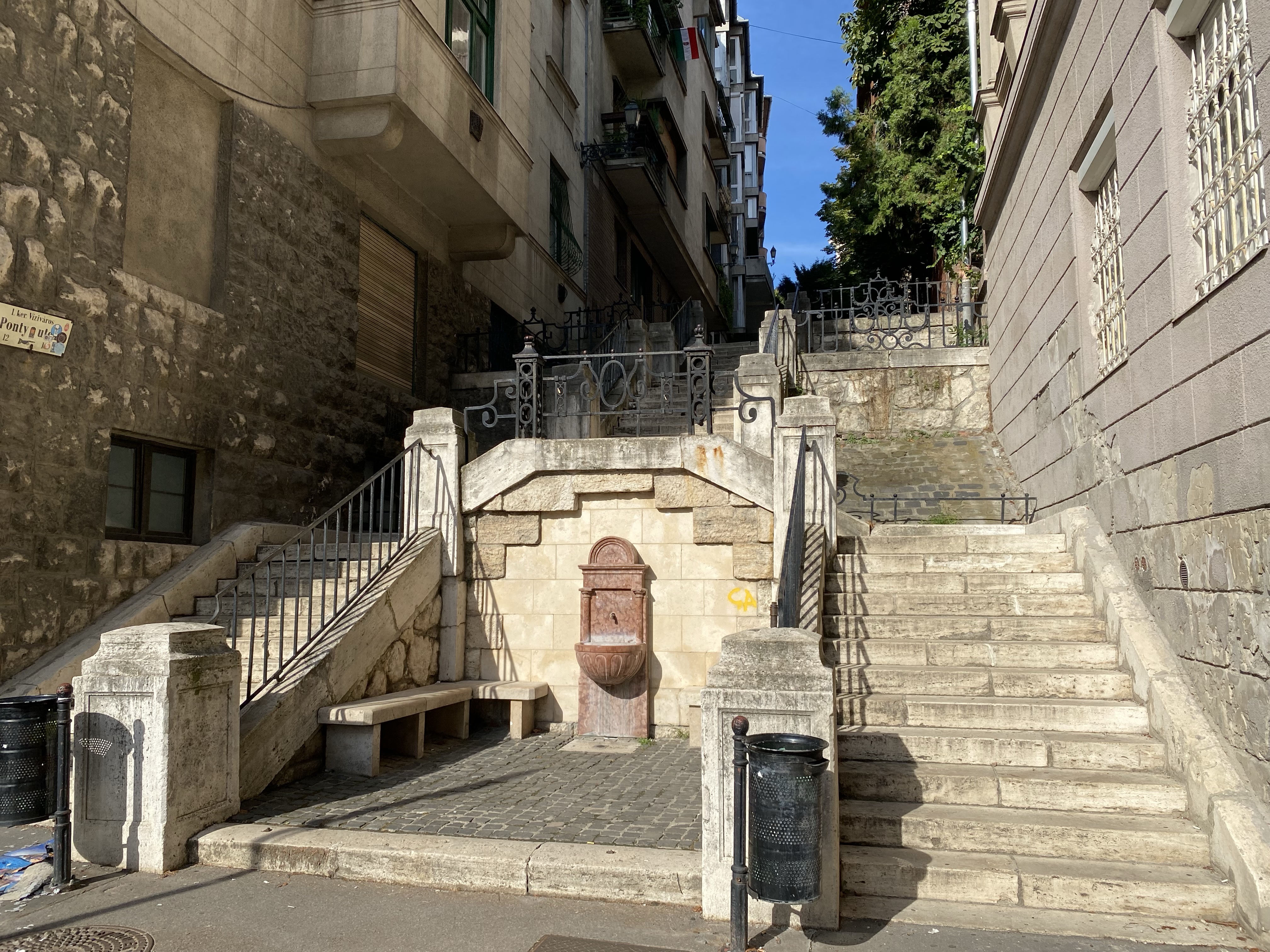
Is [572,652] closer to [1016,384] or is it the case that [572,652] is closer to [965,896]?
[965,896]

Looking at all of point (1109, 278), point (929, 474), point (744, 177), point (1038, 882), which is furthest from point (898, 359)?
point (744, 177)

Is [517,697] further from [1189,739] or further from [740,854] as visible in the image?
[1189,739]

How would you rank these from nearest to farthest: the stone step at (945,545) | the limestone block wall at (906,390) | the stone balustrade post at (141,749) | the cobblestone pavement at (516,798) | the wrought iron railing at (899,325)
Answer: the stone balustrade post at (141,749) < the cobblestone pavement at (516,798) < the stone step at (945,545) < the limestone block wall at (906,390) < the wrought iron railing at (899,325)

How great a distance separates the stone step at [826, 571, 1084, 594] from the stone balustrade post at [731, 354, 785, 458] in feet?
5.07

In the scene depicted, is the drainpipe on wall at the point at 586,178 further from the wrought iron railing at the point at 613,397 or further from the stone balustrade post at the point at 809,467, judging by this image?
the stone balustrade post at the point at 809,467

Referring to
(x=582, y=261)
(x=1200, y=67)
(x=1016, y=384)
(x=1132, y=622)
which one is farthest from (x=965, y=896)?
(x=582, y=261)

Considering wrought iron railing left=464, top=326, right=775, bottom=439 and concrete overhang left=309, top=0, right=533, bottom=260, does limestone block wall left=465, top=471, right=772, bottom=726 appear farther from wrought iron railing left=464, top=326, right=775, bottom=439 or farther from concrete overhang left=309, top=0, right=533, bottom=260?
concrete overhang left=309, top=0, right=533, bottom=260

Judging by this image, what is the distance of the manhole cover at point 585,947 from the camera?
4.12m

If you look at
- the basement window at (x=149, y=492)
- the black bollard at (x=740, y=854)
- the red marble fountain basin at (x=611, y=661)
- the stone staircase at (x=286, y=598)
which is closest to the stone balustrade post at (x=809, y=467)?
the red marble fountain basin at (x=611, y=661)

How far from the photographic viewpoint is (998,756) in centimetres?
552

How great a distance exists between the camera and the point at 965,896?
15.0ft

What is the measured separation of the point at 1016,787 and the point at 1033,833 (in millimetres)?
366

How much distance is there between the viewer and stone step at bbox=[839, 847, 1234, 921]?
434 cm

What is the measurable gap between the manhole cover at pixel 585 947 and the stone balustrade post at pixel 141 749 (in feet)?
7.88
